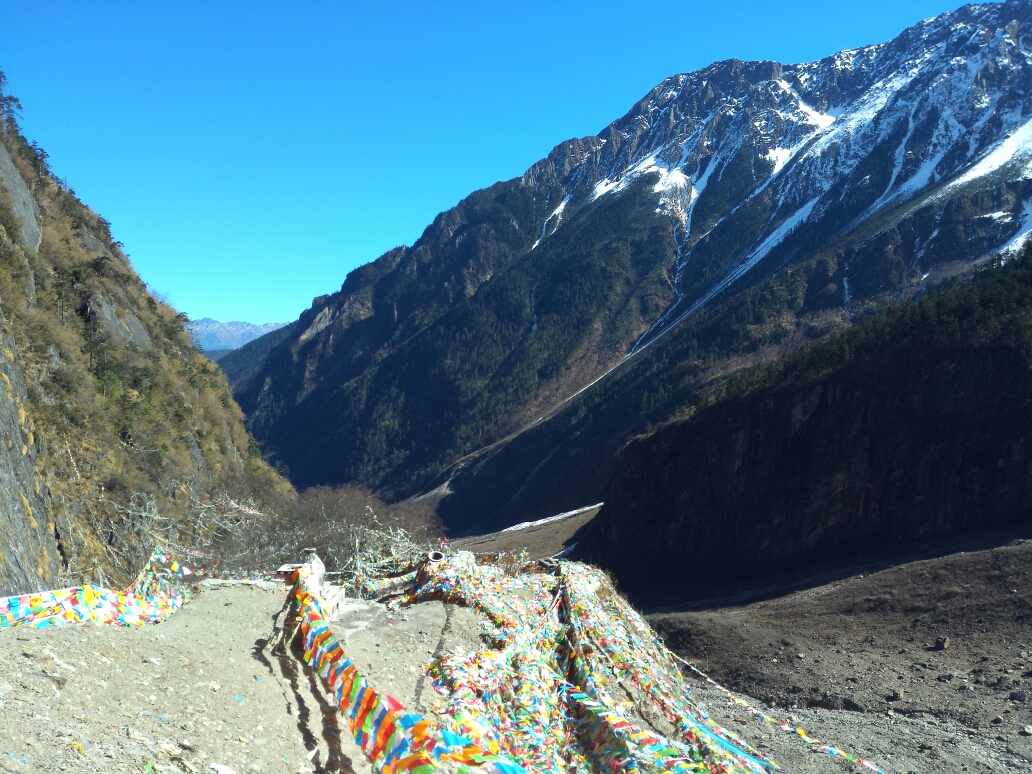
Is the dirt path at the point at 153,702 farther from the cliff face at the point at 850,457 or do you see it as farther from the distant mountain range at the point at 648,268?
the distant mountain range at the point at 648,268

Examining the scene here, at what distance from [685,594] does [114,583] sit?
22.6m

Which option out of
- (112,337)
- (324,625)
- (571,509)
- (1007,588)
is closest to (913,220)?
(571,509)

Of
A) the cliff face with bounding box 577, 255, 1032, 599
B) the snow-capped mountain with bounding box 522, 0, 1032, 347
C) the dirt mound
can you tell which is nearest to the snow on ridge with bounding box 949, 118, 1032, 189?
the snow-capped mountain with bounding box 522, 0, 1032, 347

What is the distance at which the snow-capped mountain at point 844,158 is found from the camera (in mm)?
81062

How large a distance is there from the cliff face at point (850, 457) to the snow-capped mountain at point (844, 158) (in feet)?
172

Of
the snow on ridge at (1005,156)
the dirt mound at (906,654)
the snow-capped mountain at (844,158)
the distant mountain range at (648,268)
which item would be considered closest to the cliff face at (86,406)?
the dirt mound at (906,654)

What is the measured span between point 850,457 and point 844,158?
117 metres

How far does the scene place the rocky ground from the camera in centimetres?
451

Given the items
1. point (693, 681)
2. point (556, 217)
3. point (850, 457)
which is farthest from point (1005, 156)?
point (693, 681)

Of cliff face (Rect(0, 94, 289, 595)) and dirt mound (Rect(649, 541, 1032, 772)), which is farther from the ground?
cliff face (Rect(0, 94, 289, 595))

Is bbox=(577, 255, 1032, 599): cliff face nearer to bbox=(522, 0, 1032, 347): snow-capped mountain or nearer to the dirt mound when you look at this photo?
the dirt mound

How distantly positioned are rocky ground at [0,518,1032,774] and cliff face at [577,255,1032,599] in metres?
5.79

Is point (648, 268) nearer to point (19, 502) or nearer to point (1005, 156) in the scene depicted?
point (1005, 156)

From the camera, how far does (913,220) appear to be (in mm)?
82562
